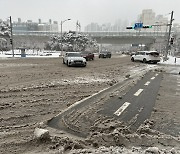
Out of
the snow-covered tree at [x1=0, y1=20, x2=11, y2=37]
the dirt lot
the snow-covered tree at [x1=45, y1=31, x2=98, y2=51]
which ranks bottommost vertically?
the dirt lot

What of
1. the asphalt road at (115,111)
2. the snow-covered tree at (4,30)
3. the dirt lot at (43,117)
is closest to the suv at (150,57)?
the dirt lot at (43,117)

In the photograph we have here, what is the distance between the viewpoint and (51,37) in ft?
225

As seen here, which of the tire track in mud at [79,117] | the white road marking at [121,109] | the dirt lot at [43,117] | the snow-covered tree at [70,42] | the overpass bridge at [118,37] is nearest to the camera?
the dirt lot at [43,117]

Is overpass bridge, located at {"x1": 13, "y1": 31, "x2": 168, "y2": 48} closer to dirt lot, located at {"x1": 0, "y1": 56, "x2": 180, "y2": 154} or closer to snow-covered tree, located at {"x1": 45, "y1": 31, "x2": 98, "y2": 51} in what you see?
snow-covered tree, located at {"x1": 45, "y1": 31, "x2": 98, "y2": 51}

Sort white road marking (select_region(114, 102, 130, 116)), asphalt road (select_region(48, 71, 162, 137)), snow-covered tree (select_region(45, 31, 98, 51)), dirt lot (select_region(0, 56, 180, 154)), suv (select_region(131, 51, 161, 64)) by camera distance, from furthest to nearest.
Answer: snow-covered tree (select_region(45, 31, 98, 51)) → suv (select_region(131, 51, 161, 64)) → white road marking (select_region(114, 102, 130, 116)) → asphalt road (select_region(48, 71, 162, 137)) → dirt lot (select_region(0, 56, 180, 154))

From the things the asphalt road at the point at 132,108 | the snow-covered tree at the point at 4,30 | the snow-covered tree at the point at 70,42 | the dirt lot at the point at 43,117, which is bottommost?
the dirt lot at the point at 43,117

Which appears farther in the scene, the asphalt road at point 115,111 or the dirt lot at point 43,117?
the asphalt road at point 115,111

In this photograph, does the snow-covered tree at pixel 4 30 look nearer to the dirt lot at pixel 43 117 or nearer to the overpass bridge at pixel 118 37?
the overpass bridge at pixel 118 37

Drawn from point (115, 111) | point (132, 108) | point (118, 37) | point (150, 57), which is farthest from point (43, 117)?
point (118, 37)

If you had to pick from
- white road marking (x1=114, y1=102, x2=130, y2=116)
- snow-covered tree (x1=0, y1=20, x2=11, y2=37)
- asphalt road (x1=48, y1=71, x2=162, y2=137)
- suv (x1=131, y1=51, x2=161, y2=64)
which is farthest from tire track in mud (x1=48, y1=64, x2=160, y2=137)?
snow-covered tree (x1=0, y1=20, x2=11, y2=37)

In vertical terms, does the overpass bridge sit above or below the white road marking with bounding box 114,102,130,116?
above

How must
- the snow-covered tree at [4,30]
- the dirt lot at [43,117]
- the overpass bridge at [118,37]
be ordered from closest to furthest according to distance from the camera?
the dirt lot at [43,117]
the snow-covered tree at [4,30]
the overpass bridge at [118,37]

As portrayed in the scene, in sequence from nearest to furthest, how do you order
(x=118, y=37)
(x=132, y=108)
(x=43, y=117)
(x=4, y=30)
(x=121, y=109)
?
1. (x=43, y=117)
2. (x=121, y=109)
3. (x=132, y=108)
4. (x=4, y=30)
5. (x=118, y=37)

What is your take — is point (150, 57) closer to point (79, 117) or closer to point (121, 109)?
point (121, 109)
